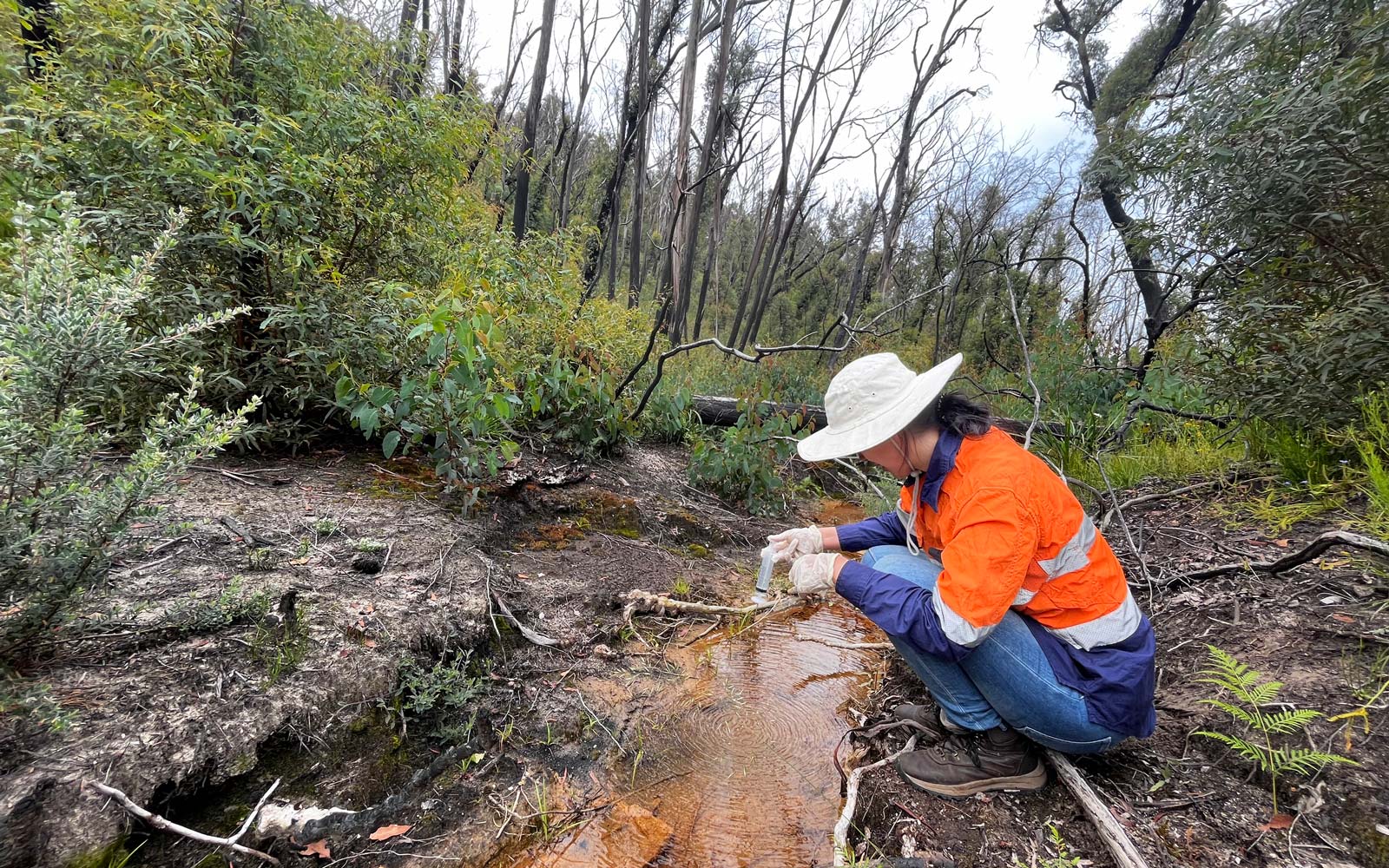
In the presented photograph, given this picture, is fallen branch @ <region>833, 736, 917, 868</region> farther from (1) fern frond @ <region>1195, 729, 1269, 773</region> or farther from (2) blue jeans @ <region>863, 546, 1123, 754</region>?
(1) fern frond @ <region>1195, 729, 1269, 773</region>

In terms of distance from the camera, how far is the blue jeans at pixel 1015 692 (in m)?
1.67

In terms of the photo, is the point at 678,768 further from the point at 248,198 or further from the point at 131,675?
the point at 248,198

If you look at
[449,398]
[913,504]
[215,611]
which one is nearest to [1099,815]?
[913,504]

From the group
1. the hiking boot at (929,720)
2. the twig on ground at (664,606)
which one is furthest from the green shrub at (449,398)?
the hiking boot at (929,720)

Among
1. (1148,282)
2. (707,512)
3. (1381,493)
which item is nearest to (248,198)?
(707,512)

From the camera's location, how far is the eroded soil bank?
1343mm

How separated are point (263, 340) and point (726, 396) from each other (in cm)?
565

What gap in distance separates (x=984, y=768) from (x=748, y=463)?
3.17m

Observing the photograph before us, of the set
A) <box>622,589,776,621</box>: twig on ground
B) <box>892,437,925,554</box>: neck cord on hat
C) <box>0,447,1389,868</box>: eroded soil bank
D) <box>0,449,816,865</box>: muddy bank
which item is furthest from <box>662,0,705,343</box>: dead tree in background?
<box>892,437,925,554</box>: neck cord on hat

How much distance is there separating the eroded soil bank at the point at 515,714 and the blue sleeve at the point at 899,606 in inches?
22.1

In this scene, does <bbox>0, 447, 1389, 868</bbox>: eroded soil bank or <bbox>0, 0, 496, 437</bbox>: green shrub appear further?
<bbox>0, 0, 496, 437</bbox>: green shrub

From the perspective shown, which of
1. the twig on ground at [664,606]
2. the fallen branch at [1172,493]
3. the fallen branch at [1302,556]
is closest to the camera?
the fallen branch at [1302,556]

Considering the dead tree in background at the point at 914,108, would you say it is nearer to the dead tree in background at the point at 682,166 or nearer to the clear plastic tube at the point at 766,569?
the dead tree in background at the point at 682,166

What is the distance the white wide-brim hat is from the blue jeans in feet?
1.67
